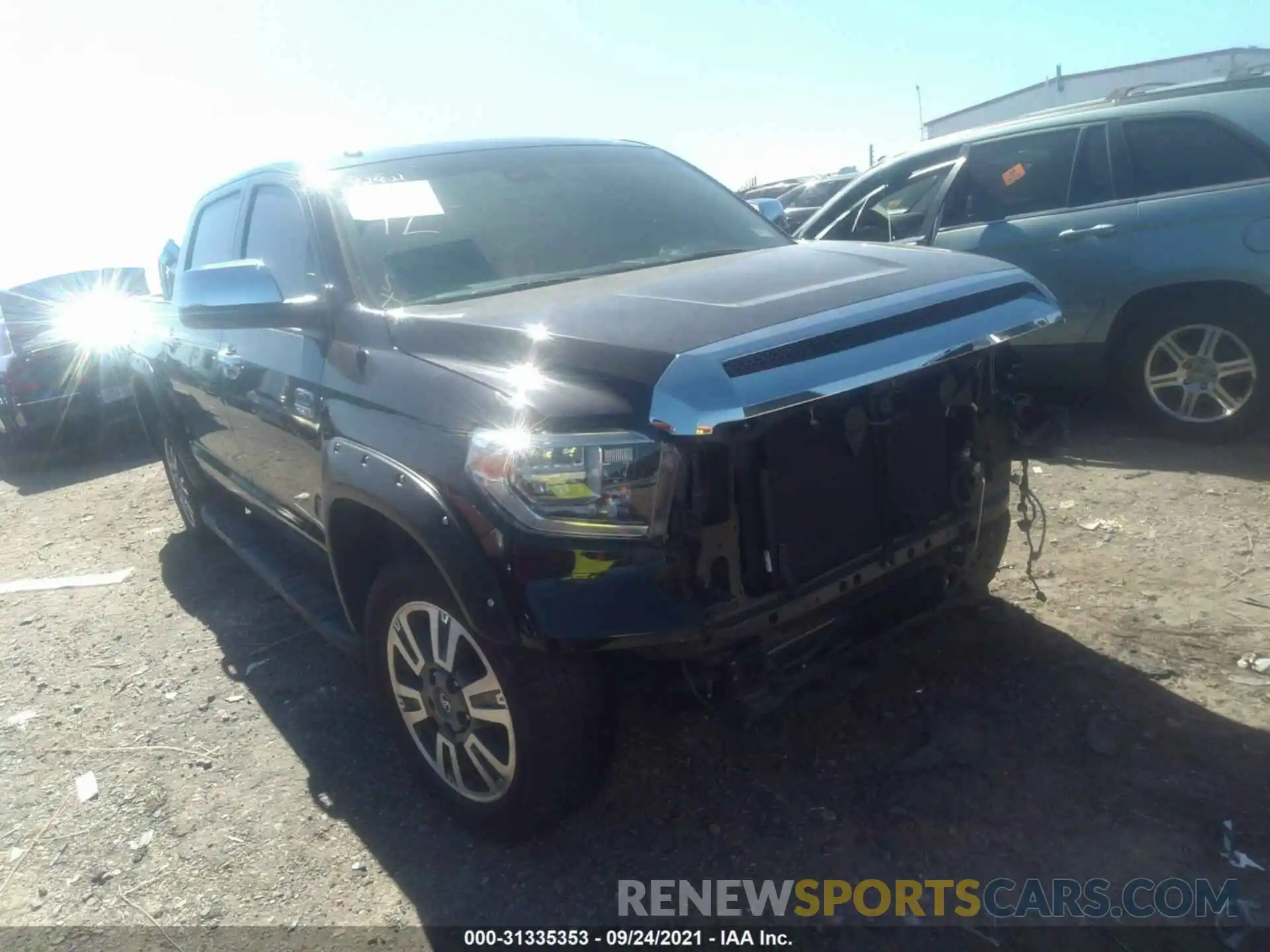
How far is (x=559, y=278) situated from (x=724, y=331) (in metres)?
1.01

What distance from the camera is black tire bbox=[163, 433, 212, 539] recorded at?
209 inches

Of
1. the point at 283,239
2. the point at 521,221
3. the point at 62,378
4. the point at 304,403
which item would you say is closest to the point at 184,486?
the point at 283,239

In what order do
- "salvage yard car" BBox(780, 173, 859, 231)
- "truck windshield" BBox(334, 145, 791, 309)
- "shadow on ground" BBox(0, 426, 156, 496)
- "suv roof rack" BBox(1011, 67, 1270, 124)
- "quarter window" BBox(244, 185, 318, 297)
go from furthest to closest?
"salvage yard car" BBox(780, 173, 859, 231) → "shadow on ground" BBox(0, 426, 156, 496) → "suv roof rack" BBox(1011, 67, 1270, 124) → "quarter window" BBox(244, 185, 318, 297) → "truck windshield" BBox(334, 145, 791, 309)

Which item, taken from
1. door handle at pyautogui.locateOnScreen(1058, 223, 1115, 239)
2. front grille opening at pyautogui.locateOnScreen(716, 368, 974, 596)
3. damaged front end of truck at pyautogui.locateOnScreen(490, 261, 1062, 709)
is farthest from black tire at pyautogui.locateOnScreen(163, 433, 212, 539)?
door handle at pyautogui.locateOnScreen(1058, 223, 1115, 239)

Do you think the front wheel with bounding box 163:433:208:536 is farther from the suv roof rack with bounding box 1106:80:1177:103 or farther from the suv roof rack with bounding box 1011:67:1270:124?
the suv roof rack with bounding box 1106:80:1177:103

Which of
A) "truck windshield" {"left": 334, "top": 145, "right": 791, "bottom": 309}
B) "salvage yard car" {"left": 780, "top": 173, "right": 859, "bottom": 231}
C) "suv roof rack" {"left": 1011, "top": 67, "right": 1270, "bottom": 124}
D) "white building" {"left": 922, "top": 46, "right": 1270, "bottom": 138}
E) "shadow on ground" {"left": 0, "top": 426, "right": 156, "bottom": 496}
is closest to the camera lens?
"truck windshield" {"left": 334, "top": 145, "right": 791, "bottom": 309}

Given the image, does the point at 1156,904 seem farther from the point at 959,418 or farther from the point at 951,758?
the point at 959,418

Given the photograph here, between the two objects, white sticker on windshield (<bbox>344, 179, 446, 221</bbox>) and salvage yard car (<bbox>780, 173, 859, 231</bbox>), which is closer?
white sticker on windshield (<bbox>344, 179, 446, 221</bbox>)

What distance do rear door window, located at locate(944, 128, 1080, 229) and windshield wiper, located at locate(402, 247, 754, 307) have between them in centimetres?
306

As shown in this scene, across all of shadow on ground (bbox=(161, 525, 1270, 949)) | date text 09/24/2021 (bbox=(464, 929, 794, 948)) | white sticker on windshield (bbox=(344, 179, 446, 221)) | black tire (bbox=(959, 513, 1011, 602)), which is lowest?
date text 09/24/2021 (bbox=(464, 929, 794, 948))

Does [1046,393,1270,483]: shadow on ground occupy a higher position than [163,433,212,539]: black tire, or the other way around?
[163,433,212,539]: black tire

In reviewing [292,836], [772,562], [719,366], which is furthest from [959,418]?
[292,836]

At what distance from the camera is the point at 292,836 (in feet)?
9.93

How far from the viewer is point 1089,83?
100 ft
